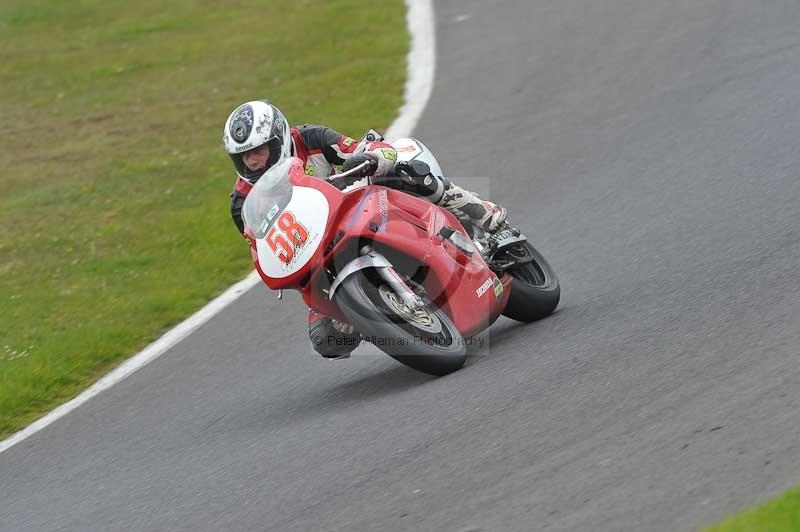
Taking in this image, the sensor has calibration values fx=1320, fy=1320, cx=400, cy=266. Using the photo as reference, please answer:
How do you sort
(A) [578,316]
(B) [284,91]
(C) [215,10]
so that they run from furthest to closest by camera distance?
(C) [215,10]
(B) [284,91]
(A) [578,316]

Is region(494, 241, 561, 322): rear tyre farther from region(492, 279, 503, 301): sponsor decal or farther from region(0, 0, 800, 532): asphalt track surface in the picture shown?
region(492, 279, 503, 301): sponsor decal

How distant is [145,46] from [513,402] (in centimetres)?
1280

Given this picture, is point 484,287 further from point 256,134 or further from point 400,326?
point 256,134

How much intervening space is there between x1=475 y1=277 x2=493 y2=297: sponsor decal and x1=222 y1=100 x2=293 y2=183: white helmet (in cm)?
119

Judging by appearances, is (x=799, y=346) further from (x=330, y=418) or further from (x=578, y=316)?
(x=330, y=418)

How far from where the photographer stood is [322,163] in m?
7.15

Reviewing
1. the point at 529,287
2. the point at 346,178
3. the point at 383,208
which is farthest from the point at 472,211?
the point at 383,208

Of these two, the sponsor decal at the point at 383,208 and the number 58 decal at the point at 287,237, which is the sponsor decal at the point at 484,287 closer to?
the sponsor decal at the point at 383,208

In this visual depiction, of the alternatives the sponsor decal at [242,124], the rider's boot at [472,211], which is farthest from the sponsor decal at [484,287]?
the sponsor decal at [242,124]

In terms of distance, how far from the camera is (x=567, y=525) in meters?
4.30

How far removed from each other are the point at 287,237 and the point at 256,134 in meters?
0.64

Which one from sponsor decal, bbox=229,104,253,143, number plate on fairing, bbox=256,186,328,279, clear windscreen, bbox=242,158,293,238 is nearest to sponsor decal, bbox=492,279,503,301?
number plate on fairing, bbox=256,186,328,279

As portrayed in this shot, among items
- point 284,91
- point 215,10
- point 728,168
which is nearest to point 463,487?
point 728,168

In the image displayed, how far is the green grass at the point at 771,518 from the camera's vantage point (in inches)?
152
